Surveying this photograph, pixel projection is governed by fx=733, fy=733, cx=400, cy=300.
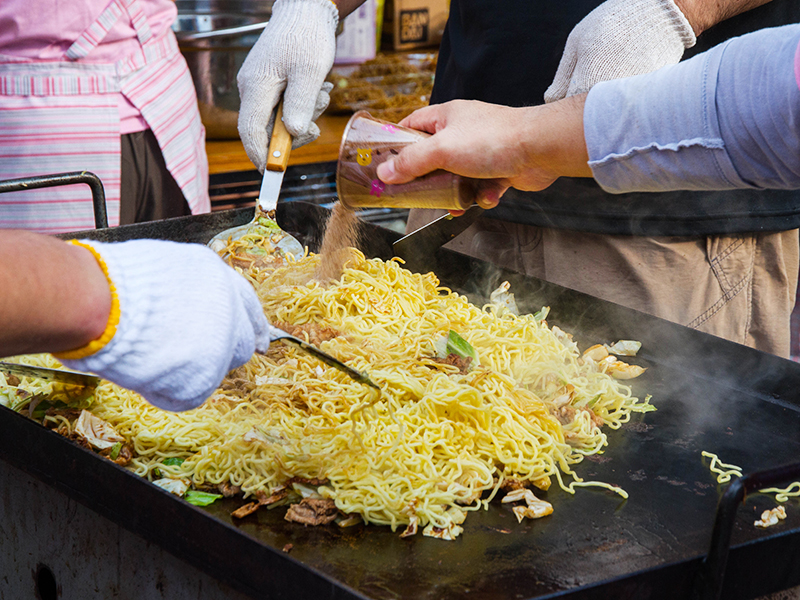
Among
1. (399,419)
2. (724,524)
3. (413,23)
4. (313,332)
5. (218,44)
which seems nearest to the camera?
(724,524)

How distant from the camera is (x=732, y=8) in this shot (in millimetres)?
1744

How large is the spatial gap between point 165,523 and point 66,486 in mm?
A: 262

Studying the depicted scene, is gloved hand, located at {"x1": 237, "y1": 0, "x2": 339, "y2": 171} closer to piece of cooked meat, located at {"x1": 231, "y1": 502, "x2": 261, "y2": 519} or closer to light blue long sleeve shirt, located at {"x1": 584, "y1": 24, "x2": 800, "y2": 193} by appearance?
light blue long sleeve shirt, located at {"x1": 584, "y1": 24, "x2": 800, "y2": 193}

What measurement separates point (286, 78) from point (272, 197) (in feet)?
1.17

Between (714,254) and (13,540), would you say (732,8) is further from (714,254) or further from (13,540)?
(13,540)

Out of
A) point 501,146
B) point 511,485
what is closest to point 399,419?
point 511,485

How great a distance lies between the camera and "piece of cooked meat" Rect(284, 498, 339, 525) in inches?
49.9

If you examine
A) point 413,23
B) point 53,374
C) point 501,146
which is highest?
point 413,23

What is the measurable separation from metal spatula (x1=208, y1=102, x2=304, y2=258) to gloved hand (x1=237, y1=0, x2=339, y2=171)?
36mm

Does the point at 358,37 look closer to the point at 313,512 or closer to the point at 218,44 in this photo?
the point at 218,44

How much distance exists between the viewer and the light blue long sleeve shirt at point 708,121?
3.52 ft

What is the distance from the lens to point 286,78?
2.18m

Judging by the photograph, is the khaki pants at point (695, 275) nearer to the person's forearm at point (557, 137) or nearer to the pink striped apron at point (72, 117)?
the person's forearm at point (557, 137)

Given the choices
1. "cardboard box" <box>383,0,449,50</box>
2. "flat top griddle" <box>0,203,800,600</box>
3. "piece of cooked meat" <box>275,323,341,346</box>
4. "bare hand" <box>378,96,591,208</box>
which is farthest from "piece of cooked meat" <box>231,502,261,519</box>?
"cardboard box" <box>383,0,449,50</box>
